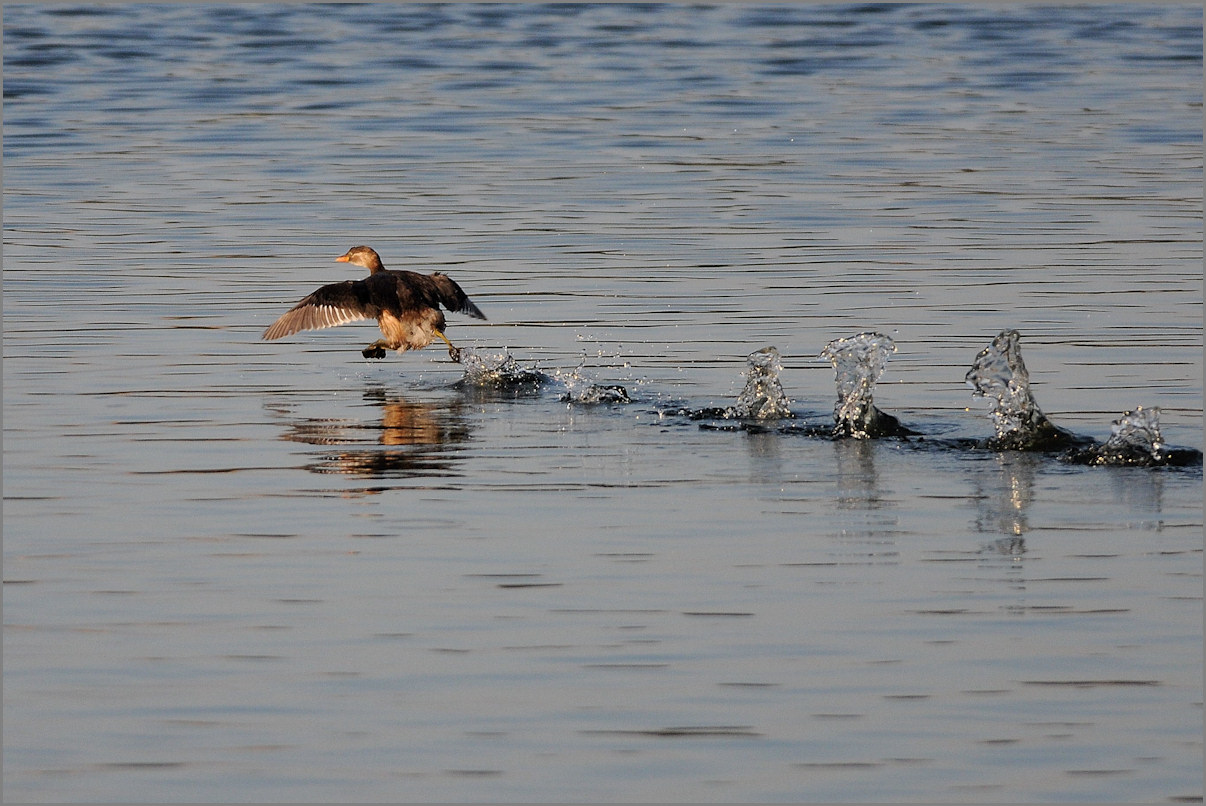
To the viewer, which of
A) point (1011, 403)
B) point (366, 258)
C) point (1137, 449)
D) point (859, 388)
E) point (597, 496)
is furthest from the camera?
point (366, 258)

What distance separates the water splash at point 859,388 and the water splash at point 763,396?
11.1 inches

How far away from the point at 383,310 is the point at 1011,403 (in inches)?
152

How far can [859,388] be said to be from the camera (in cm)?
1034

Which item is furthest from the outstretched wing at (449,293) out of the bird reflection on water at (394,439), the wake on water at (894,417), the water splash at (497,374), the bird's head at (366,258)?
the bird's head at (366,258)

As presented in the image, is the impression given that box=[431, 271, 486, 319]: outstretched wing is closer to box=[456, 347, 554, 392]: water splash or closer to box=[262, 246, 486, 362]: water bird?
box=[262, 246, 486, 362]: water bird

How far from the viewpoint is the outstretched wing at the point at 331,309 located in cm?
1215

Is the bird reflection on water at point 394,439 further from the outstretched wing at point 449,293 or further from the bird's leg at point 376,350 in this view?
the outstretched wing at point 449,293

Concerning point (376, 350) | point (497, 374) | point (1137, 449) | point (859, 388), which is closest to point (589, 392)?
point (497, 374)

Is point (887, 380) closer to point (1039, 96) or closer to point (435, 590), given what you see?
point (435, 590)

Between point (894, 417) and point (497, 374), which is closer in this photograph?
point (894, 417)

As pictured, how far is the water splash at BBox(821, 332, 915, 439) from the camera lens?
1029 cm

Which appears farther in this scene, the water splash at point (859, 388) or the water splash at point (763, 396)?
the water splash at point (763, 396)

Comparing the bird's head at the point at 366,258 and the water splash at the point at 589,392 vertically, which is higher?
the bird's head at the point at 366,258

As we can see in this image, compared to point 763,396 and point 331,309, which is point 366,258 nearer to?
point 331,309
